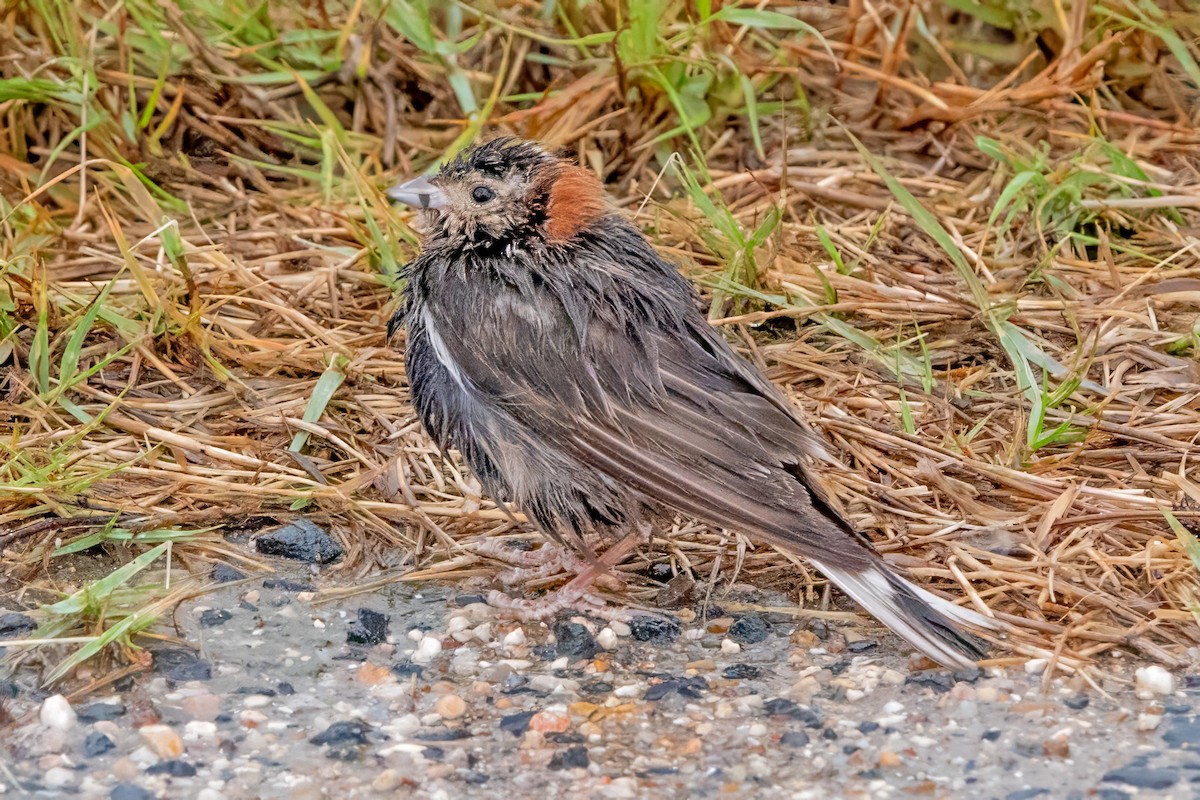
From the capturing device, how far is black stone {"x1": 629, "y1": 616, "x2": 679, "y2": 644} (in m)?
3.90

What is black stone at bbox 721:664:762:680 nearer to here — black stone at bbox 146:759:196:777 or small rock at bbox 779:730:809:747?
small rock at bbox 779:730:809:747

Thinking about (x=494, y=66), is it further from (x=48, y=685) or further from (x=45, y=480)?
(x=48, y=685)

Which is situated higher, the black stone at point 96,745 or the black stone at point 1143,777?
the black stone at point 1143,777

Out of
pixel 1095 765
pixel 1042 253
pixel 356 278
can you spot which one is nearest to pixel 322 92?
pixel 356 278

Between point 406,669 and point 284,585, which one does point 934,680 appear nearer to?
point 406,669

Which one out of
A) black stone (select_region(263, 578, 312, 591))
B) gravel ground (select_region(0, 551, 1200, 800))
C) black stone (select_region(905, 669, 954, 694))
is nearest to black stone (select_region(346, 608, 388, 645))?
Answer: gravel ground (select_region(0, 551, 1200, 800))

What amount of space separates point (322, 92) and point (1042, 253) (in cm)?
303

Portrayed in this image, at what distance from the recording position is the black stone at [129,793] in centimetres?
302

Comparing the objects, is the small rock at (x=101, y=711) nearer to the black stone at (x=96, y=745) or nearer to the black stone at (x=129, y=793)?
the black stone at (x=96, y=745)

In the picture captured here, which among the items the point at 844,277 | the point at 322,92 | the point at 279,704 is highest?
the point at 322,92

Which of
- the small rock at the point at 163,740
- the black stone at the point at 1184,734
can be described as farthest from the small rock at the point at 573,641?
the black stone at the point at 1184,734

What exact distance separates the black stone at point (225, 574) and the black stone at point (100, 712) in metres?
0.69

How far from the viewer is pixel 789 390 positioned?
4.86m

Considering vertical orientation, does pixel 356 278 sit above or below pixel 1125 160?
below
